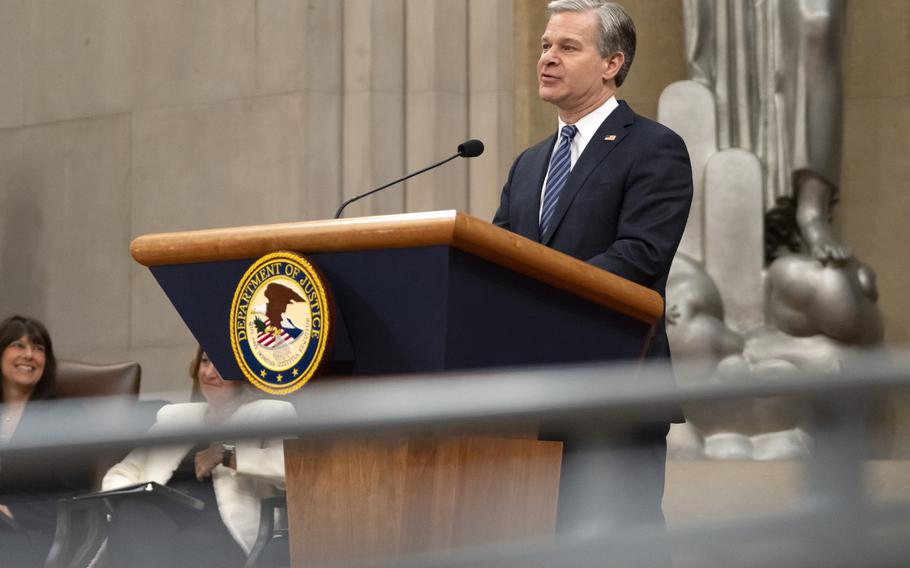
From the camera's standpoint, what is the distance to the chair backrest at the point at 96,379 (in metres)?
5.32

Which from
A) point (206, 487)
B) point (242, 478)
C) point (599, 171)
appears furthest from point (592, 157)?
point (242, 478)

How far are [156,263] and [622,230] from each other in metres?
0.83

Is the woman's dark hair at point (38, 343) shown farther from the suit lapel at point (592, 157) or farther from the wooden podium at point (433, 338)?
the wooden podium at point (433, 338)

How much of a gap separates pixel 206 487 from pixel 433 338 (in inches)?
65.5

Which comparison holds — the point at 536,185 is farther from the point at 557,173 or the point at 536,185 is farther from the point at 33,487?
the point at 33,487

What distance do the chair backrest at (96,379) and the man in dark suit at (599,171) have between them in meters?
2.55

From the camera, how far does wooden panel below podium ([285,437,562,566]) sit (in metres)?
2.29

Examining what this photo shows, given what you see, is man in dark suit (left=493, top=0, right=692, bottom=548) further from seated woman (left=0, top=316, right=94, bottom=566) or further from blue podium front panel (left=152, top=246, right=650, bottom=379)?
seated woman (left=0, top=316, right=94, bottom=566)

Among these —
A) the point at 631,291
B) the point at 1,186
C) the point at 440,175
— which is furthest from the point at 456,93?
the point at 631,291

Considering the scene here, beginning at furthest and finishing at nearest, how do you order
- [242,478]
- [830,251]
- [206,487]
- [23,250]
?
1. [23,250]
2. [830,251]
3. [242,478]
4. [206,487]

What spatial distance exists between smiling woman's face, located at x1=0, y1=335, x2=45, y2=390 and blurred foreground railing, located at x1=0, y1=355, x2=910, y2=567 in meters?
4.12

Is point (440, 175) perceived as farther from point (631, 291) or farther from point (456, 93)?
point (631, 291)

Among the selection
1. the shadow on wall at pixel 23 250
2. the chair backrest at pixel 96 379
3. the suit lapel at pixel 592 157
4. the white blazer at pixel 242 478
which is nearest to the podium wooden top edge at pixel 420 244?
the suit lapel at pixel 592 157

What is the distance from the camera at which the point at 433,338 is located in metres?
2.31
